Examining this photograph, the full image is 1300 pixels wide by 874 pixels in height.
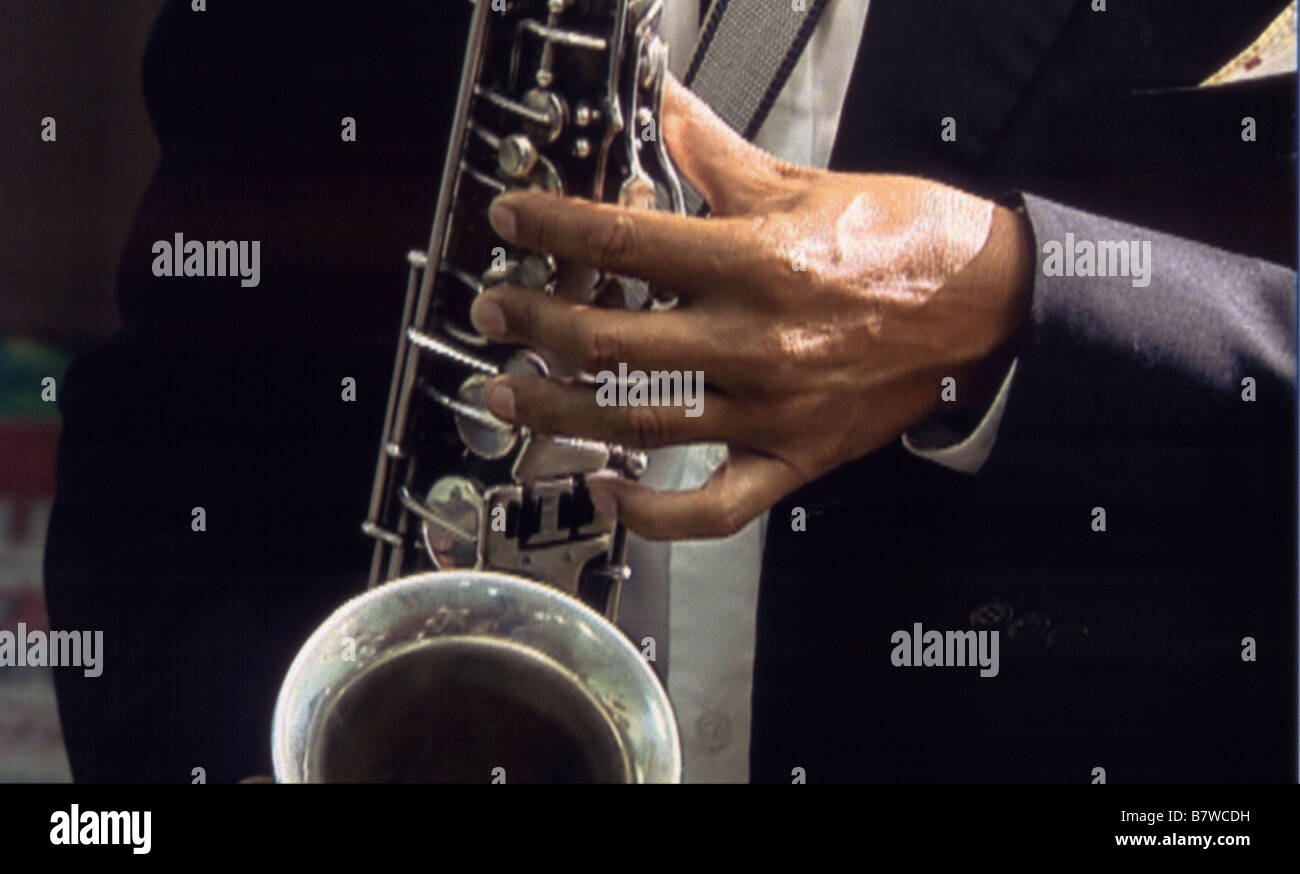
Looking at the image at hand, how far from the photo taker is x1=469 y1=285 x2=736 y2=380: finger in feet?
2.51

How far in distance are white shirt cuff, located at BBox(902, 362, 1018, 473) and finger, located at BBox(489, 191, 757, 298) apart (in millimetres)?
210

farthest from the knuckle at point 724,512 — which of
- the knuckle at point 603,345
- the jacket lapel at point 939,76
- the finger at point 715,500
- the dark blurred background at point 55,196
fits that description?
the dark blurred background at point 55,196

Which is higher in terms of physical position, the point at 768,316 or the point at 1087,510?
the point at 768,316

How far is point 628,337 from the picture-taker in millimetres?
766

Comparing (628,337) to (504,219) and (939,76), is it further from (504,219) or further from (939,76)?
(939,76)

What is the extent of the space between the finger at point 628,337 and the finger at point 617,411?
0.05 ft

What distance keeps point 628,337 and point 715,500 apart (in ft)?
0.39

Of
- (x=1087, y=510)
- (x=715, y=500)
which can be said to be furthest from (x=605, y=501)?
(x=1087, y=510)

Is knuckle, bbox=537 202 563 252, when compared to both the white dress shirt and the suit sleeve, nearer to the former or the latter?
the suit sleeve

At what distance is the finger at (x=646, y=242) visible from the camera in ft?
2.48

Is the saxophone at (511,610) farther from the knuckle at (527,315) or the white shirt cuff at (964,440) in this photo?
the white shirt cuff at (964,440)

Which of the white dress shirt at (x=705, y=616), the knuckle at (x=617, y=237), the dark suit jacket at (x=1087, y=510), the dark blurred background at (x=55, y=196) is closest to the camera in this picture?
the knuckle at (x=617, y=237)

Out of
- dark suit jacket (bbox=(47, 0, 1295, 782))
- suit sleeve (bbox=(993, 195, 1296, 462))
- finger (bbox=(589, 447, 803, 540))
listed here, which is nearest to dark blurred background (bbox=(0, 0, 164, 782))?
dark suit jacket (bbox=(47, 0, 1295, 782))

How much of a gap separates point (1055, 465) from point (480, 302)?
0.41 meters
